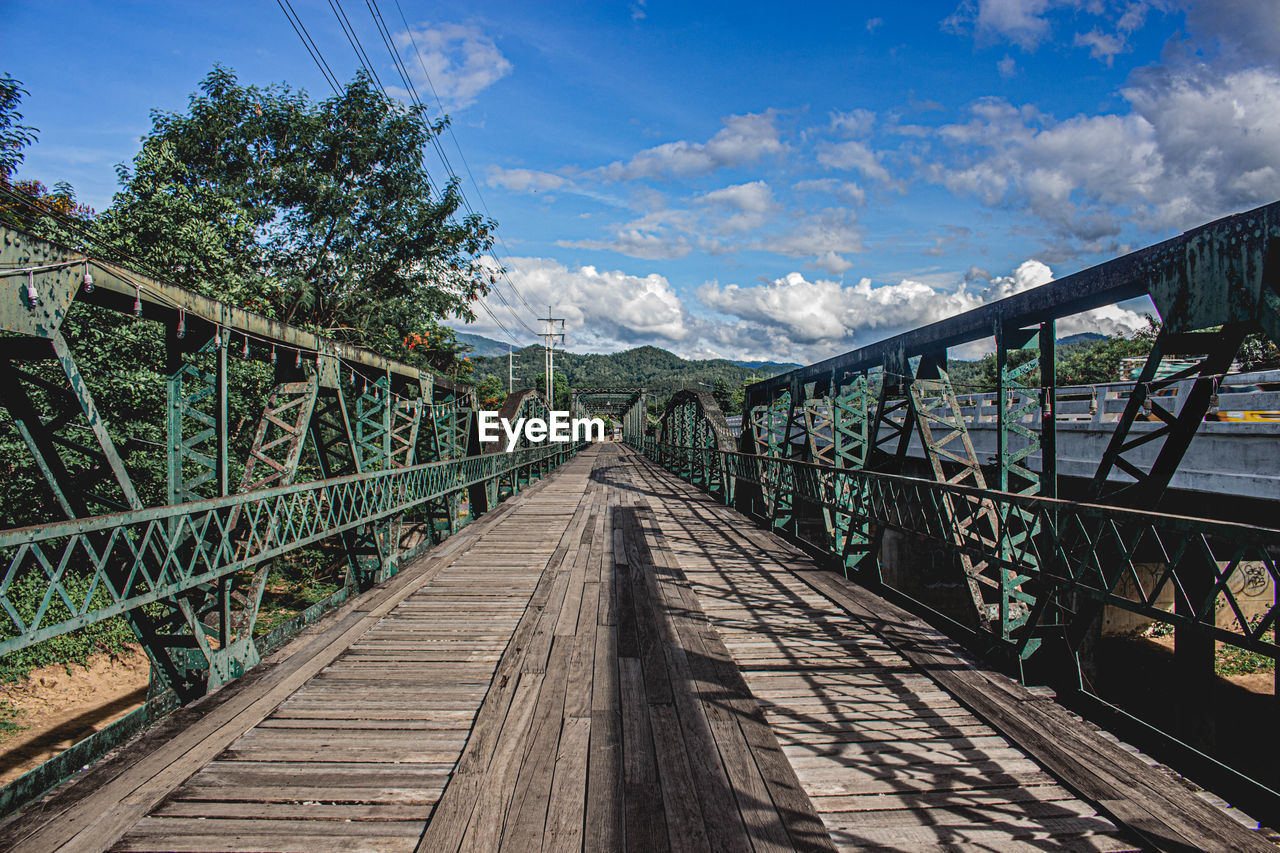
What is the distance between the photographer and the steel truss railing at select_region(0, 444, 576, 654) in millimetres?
3369

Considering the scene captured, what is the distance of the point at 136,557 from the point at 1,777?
885 centimetres

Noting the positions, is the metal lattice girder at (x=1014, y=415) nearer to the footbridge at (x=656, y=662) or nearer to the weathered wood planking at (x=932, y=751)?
the footbridge at (x=656, y=662)

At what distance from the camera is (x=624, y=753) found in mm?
3461

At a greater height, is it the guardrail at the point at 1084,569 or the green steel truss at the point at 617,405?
the green steel truss at the point at 617,405

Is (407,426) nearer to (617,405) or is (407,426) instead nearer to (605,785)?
(605,785)

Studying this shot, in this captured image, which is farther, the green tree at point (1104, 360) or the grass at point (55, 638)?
the green tree at point (1104, 360)

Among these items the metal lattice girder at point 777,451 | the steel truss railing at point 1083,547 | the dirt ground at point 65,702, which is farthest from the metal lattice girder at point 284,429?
the metal lattice girder at point 777,451

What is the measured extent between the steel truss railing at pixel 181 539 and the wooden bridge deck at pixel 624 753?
847 mm

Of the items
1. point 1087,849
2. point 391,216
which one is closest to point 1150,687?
point 1087,849

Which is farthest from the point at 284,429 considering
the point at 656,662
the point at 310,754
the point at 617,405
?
the point at 617,405

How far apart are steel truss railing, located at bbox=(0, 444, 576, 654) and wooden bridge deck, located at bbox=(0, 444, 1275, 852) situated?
0.85 metres

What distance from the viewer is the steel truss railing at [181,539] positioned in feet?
11.1

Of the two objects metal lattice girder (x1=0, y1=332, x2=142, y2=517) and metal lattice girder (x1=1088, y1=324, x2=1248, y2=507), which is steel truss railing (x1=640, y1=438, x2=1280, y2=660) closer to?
metal lattice girder (x1=1088, y1=324, x2=1248, y2=507)

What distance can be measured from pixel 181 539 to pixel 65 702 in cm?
1026
